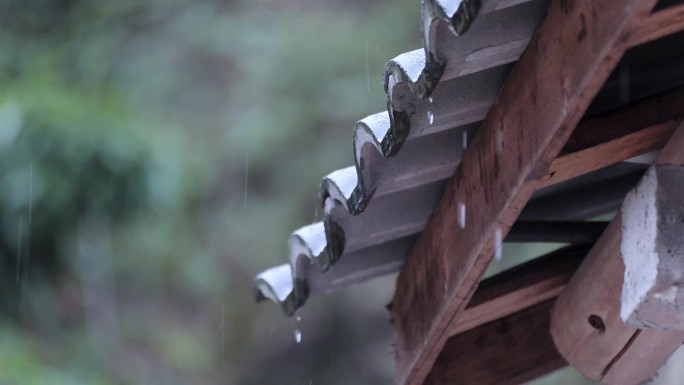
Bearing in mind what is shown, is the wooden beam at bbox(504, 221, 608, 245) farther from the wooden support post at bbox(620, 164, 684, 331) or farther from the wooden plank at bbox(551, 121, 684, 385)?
the wooden support post at bbox(620, 164, 684, 331)

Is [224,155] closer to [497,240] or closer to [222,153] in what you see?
[222,153]

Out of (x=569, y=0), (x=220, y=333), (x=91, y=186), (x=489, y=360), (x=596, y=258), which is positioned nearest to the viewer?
(x=569, y=0)

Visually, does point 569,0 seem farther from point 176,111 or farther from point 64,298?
point 176,111

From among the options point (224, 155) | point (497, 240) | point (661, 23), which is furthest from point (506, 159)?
point (224, 155)

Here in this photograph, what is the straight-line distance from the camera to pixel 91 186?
5.30 metres

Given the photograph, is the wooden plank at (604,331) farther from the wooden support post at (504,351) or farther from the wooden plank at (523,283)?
the wooden support post at (504,351)

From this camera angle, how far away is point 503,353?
260cm

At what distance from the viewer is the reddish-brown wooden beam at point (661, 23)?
1.48m

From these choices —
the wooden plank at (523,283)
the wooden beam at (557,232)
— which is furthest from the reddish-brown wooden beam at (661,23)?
the wooden plank at (523,283)

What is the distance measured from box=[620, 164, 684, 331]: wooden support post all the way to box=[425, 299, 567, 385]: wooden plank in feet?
2.08

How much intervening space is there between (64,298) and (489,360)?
19.8 feet

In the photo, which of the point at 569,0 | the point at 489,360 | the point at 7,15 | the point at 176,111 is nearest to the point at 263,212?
the point at 176,111

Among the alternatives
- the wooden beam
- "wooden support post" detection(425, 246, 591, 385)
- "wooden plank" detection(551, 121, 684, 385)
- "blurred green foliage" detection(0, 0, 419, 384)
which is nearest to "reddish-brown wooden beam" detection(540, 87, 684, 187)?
"wooden plank" detection(551, 121, 684, 385)

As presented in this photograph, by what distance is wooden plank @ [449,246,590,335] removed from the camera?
2395mm
